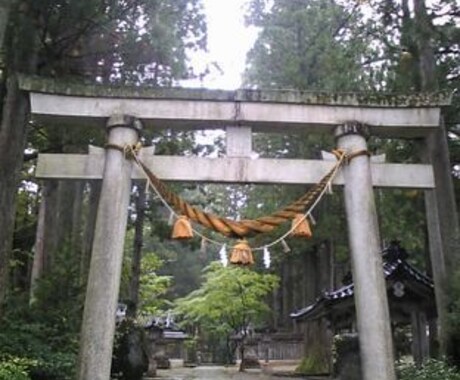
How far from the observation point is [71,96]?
7523mm

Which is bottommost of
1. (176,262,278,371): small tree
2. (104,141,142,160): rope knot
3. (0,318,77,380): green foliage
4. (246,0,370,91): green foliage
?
(0,318,77,380): green foliage

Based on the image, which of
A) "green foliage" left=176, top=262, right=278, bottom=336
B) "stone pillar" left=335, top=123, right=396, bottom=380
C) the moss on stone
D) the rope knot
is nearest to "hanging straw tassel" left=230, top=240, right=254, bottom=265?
"stone pillar" left=335, top=123, right=396, bottom=380

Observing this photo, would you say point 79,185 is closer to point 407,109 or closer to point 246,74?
point 246,74

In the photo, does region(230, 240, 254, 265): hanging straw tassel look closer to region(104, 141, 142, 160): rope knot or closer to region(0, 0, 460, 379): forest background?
region(0, 0, 460, 379): forest background

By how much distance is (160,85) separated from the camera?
1166cm

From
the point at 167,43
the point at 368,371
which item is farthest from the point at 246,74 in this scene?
the point at 368,371

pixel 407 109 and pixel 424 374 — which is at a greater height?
pixel 407 109

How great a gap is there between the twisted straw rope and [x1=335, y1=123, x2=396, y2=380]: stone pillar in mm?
404

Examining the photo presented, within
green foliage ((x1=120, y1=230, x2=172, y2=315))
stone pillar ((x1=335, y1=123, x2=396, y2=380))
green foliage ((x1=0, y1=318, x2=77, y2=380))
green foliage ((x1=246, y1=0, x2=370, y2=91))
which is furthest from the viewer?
green foliage ((x1=120, y1=230, x2=172, y2=315))

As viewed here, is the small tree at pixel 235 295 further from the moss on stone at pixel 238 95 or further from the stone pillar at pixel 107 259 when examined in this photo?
the stone pillar at pixel 107 259

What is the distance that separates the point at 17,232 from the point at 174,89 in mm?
15267

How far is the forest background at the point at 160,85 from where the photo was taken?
9703mm

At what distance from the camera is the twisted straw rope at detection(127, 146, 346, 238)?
7.28 metres

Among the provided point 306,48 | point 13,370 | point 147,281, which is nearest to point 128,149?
point 13,370
